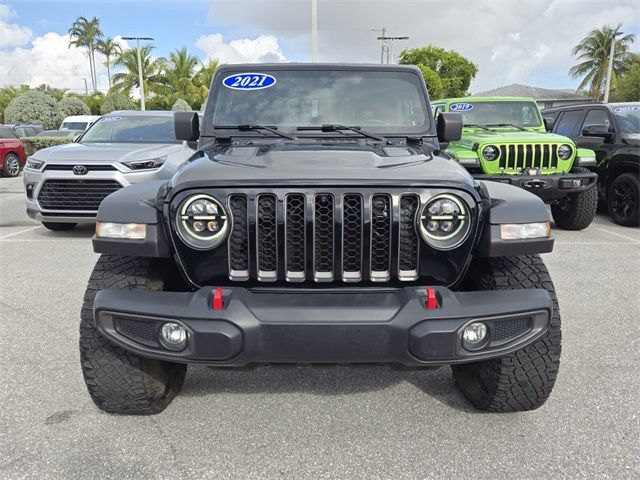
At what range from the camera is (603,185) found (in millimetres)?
8562

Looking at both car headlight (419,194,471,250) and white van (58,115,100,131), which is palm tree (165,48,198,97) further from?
car headlight (419,194,471,250)

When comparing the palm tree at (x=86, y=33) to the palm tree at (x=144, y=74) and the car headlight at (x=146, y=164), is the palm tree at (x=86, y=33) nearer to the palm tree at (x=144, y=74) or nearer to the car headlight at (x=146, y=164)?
the palm tree at (x=144, y=74)

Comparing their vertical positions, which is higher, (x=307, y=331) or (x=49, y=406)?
(x=307, y=331)

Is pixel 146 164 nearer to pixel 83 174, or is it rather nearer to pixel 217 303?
pixel 83 174

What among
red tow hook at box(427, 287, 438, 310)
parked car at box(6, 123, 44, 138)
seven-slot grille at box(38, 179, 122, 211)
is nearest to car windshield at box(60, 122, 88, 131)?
parked car at box(6, 123, 44, 138)

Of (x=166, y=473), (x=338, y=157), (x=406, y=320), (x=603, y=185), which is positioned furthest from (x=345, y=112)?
(x=603, y=185)

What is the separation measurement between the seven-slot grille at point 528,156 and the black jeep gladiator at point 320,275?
16.3ft

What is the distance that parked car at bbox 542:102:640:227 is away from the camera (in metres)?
7.88

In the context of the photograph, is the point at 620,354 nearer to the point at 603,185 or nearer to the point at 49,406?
the point at 49,406

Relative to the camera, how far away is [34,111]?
30.6m

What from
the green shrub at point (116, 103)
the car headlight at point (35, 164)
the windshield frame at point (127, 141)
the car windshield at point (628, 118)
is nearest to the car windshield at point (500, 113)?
the car windshield at point (628, 118)

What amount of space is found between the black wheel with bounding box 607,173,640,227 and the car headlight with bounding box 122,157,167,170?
6.58m

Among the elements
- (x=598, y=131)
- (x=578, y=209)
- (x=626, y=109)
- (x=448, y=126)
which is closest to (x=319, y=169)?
(x=448, y=126)

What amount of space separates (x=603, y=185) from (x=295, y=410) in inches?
299
